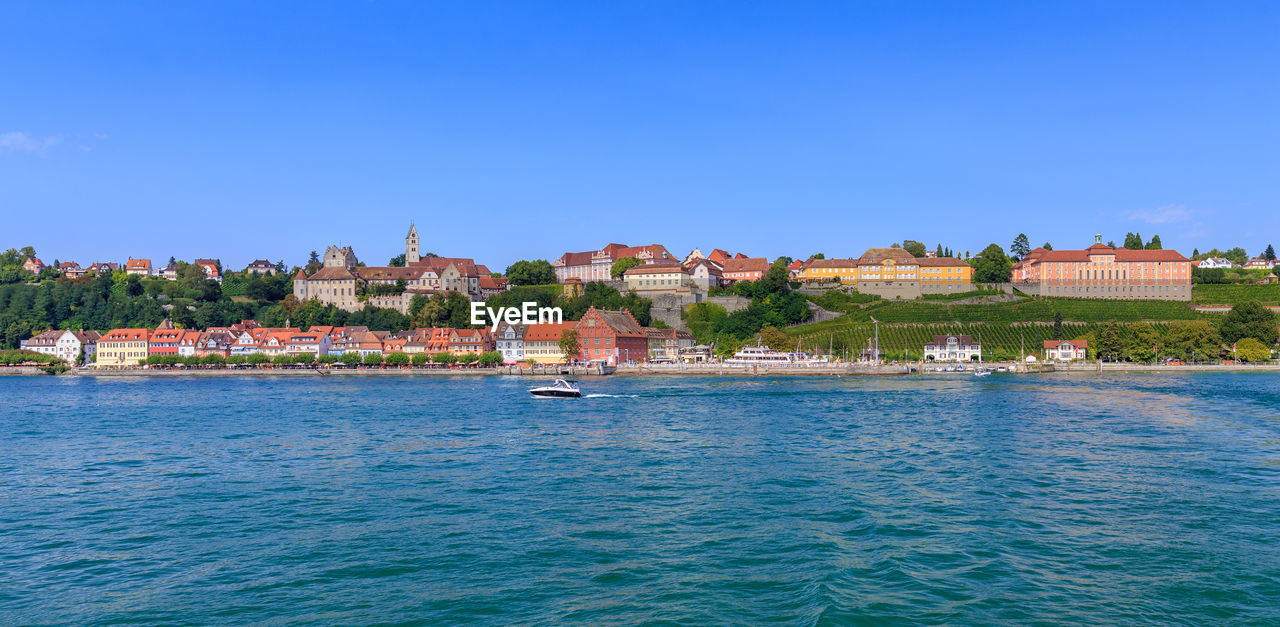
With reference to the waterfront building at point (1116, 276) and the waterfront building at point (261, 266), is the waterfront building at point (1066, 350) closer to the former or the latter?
the waterfront building at point (1116, 276)

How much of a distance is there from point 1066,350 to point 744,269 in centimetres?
4089

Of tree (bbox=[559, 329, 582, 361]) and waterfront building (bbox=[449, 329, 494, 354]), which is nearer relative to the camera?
tree (bbox=[559, 329, 582, 361])

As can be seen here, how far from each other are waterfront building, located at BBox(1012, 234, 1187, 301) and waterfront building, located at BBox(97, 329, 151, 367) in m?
92.7

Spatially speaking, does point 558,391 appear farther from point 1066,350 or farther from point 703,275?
point 703,275

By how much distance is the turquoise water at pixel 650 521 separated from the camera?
1109 centimetres

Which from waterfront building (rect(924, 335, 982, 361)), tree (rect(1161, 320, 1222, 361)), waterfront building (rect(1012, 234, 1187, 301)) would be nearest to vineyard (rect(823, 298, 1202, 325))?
waterfront building (rect(1012, 234, 1187, 301))

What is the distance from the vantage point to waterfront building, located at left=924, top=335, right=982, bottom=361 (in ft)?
244

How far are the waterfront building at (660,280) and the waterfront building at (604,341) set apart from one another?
16.0 m

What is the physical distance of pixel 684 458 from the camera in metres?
22.6

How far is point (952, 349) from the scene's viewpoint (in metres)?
75.1

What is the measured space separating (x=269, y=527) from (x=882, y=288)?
8517 centimetres

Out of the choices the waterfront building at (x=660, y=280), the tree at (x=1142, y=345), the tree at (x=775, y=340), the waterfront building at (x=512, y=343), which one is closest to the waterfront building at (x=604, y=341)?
the waterfront building at (x=512, y=343)

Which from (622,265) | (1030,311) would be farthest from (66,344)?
(1030,311)

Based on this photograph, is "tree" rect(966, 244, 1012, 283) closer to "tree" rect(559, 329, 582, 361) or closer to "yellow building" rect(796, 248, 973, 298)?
"yellow building" rect(796, 248, 973, 298)
